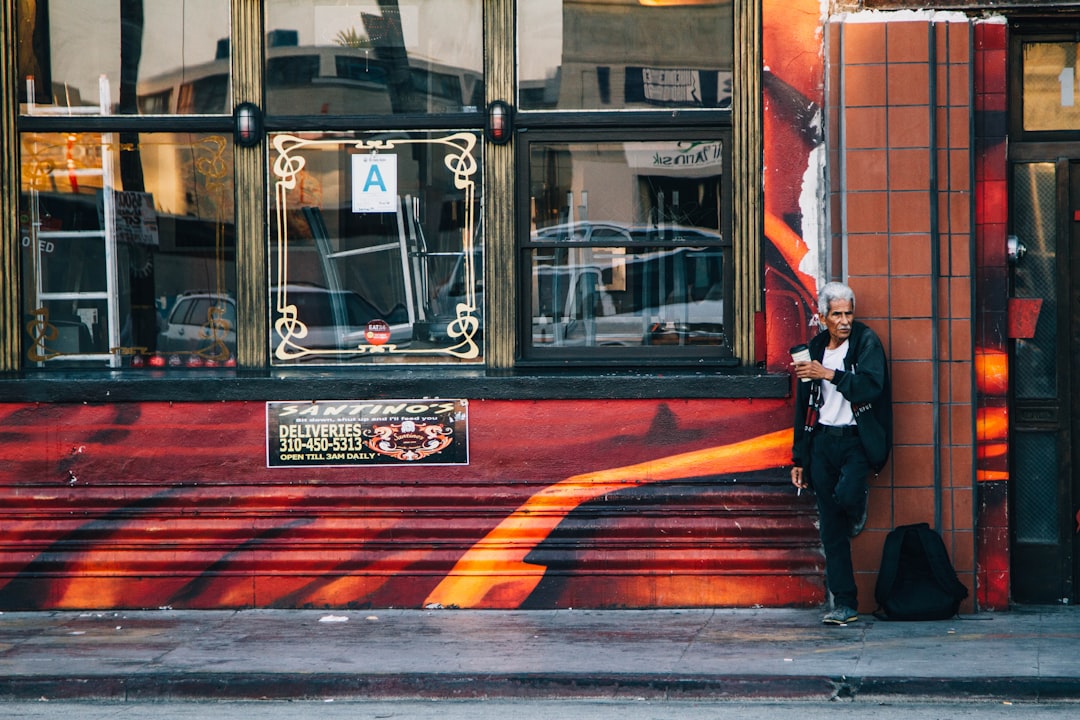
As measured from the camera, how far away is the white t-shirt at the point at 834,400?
27.0ft

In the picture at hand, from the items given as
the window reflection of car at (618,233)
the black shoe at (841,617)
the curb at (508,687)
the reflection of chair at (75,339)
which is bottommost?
the curb at (508,687)

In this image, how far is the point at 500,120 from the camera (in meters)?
9.07

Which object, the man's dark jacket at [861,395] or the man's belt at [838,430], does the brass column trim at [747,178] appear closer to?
the man's dark jacket at [861,395]

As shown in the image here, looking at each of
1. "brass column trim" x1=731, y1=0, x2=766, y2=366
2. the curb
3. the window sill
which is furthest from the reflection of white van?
the curb

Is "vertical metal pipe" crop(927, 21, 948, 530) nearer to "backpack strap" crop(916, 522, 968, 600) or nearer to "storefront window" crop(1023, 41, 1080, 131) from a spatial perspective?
"backpack strap" crop(916, 522, 968, 600)

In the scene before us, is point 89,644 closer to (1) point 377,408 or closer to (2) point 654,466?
(1) point 377,408

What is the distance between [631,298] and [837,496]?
1.99m

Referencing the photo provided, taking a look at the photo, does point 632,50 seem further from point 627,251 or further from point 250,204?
point 250,204

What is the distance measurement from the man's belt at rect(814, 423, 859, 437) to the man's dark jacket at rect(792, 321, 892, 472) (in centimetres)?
4

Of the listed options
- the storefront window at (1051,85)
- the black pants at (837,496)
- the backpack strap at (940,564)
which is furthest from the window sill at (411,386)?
the storefront window at (1051,85)

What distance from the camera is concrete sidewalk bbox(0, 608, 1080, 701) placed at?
7.00 m

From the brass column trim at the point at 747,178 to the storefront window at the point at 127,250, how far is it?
11.4 ft

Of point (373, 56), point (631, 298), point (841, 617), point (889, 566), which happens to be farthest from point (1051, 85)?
point (373, 56)

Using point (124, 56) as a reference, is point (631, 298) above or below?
below
